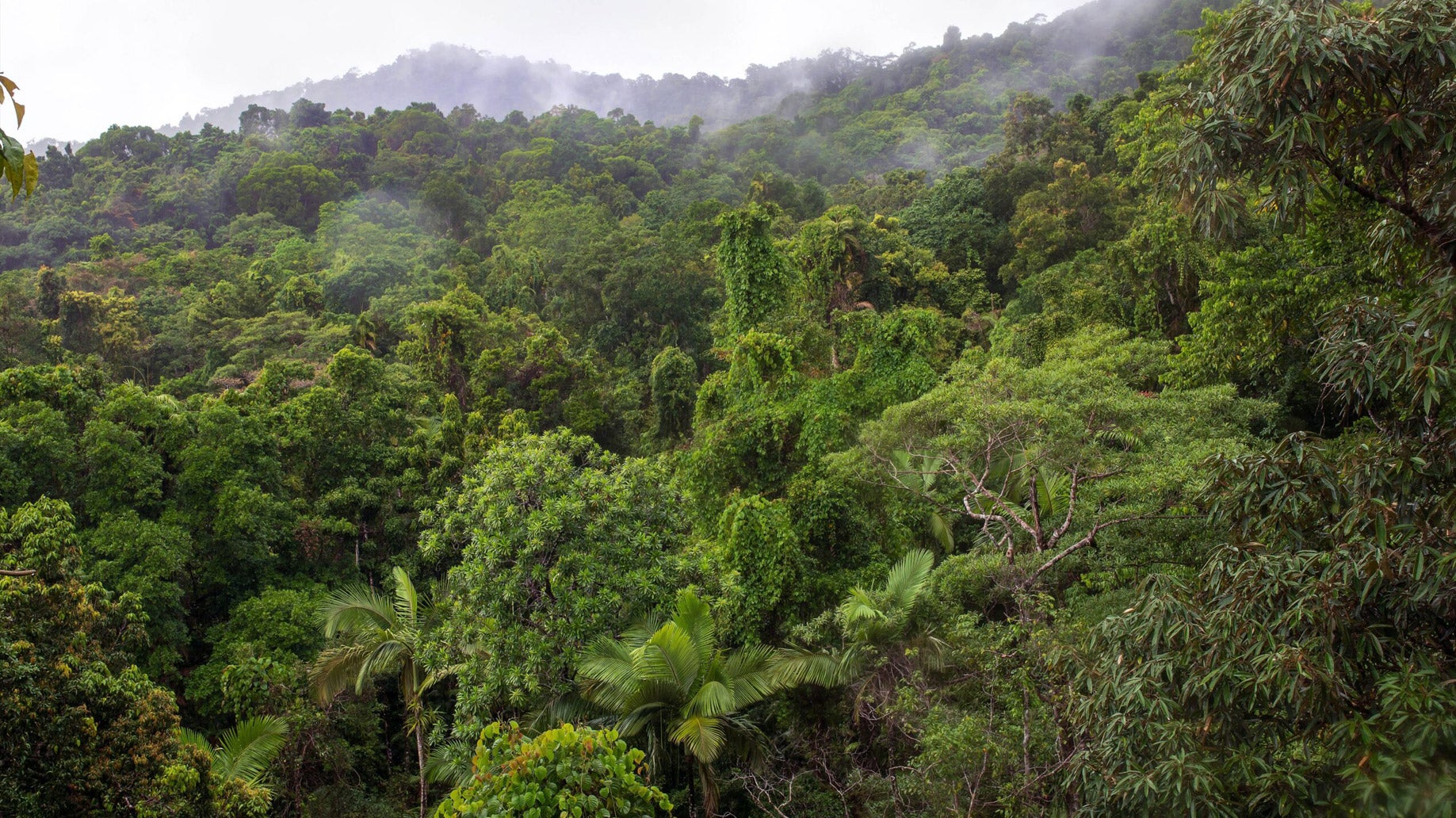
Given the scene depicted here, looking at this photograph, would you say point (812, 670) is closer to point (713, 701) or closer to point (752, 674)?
point (752, 674)

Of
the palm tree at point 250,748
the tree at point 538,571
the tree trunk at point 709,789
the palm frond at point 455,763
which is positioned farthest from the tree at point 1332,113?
the palm tree at point 250,748

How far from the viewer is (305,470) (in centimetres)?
1492

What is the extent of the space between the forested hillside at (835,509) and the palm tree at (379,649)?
71 millimetres

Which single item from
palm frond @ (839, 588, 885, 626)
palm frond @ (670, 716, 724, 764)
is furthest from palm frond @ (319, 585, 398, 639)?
palm frond @ (839, 588, 885, 626)

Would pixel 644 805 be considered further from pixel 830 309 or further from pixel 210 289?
pixel 210 289

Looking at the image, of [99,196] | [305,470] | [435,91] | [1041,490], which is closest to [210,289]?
[305,470]

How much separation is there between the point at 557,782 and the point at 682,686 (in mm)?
2813

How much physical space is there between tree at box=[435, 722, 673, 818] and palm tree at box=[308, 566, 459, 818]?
3862 mm

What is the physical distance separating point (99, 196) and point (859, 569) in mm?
45053

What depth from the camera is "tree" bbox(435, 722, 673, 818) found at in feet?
14.7

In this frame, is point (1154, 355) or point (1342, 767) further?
point (1154, 355)

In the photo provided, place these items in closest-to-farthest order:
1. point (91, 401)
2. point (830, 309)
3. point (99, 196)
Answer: point (91, 401)
point (830, 309)
point (99, 196)

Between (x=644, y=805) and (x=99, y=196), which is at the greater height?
(x=99, y=196)

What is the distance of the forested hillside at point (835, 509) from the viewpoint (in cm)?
338
